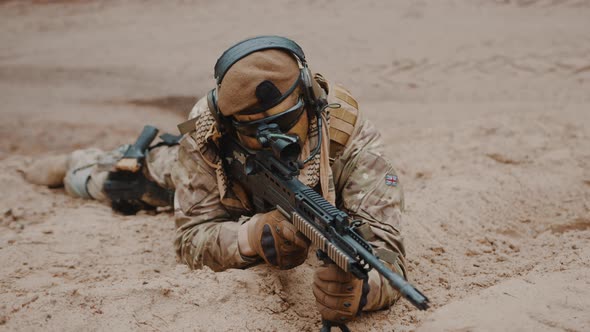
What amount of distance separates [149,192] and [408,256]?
1970 mm

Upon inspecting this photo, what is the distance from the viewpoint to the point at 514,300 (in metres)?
2.52

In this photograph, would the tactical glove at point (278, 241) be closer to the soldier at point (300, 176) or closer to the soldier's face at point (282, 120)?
the soldier at point (300, 176)

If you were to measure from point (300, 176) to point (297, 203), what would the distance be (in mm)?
425

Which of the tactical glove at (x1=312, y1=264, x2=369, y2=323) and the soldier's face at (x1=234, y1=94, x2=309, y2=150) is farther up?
the soldier's face at (x1=234, y1=94, x2=309, y2=150)

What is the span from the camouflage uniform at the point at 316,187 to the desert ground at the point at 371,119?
151mm

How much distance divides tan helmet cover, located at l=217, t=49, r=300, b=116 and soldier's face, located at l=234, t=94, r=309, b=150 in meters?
0.03

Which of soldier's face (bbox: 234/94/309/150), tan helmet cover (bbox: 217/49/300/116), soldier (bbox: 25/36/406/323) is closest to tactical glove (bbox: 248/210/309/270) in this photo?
soldier (bbox: 25/36/406/323)

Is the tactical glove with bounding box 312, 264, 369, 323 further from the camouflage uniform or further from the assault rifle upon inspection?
the camouflage uniform

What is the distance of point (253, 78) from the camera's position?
8.70 ft

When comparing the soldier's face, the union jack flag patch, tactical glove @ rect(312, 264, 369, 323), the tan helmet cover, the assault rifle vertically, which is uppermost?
the tan helmet cover

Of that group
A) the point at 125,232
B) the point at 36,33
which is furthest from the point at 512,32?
the point at 36,33

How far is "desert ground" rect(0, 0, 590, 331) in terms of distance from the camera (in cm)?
267

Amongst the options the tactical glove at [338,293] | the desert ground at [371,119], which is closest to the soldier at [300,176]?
the tactical glove at [338,293]

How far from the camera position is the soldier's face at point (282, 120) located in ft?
8.75
